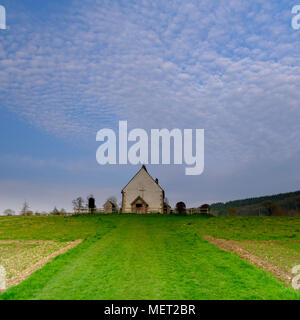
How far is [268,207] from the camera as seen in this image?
65438 millimetres

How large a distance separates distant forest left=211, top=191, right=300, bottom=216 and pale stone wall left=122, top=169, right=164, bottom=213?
11.1m

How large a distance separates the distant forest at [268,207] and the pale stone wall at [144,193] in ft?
36.4

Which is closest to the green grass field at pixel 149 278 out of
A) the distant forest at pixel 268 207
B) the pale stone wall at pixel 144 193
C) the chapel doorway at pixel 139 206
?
the chapel doorway at pixel 139 206

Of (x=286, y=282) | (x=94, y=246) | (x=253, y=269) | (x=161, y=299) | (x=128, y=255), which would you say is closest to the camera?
(x=161, y=299)

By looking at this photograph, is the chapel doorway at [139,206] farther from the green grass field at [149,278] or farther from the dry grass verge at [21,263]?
the green grass field at [149,278]

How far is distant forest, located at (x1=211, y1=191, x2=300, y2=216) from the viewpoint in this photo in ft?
213

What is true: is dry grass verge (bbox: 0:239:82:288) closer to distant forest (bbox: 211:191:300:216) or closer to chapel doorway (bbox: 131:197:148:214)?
chapel doorway (bbox: 131:197:148:214)

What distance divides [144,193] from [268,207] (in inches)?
1071

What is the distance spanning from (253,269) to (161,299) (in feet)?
19.6

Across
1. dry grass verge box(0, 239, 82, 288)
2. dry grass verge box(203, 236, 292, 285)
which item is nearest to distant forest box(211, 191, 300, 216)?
dry grass verge box(203, 236, 292, 285)

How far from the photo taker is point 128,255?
15938 millimetres

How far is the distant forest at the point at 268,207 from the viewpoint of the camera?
64.8m
